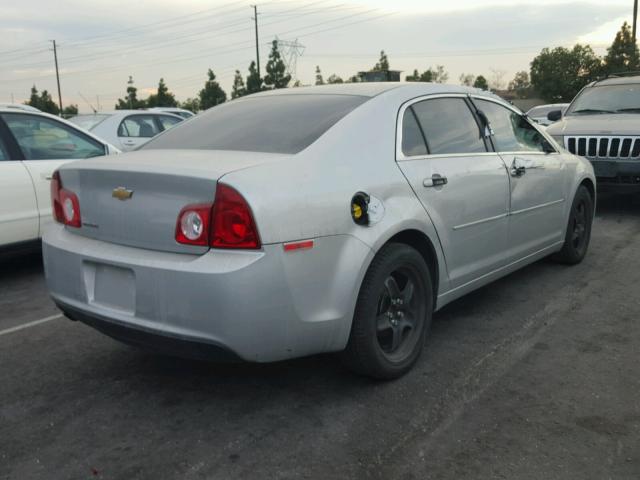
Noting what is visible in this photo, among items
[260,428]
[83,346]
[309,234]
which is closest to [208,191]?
[309,234]

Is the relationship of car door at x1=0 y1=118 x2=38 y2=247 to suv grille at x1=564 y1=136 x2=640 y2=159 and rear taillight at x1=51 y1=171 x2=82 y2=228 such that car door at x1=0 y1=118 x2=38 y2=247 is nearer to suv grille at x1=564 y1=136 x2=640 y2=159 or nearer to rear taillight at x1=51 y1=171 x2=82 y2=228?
rear taillight at x1=51 y1=171 x2=82 y2=228

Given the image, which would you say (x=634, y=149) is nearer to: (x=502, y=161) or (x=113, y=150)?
(x=502, y=161)

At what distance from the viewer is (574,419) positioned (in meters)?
3.02

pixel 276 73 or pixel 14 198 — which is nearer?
pixel 14 198

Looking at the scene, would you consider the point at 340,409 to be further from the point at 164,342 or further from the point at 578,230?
the point at 578,230

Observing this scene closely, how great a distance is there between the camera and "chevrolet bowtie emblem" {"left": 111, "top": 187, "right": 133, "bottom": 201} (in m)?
3.02

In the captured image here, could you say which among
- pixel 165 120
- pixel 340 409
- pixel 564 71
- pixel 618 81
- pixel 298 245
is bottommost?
pixel 340 409

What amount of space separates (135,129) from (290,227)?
948 cm

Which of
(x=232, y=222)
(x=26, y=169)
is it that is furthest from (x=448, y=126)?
(x=26, y=169)

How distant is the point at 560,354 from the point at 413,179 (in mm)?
1392

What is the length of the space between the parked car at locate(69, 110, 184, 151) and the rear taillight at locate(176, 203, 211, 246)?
8.52 m

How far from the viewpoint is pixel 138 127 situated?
11.6 m

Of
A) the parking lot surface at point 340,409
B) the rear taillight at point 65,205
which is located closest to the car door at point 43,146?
the parking lot surface at point 340,409

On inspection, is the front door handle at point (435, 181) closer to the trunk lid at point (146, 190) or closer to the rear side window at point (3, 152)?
the trunk lid at point (146, 190)
